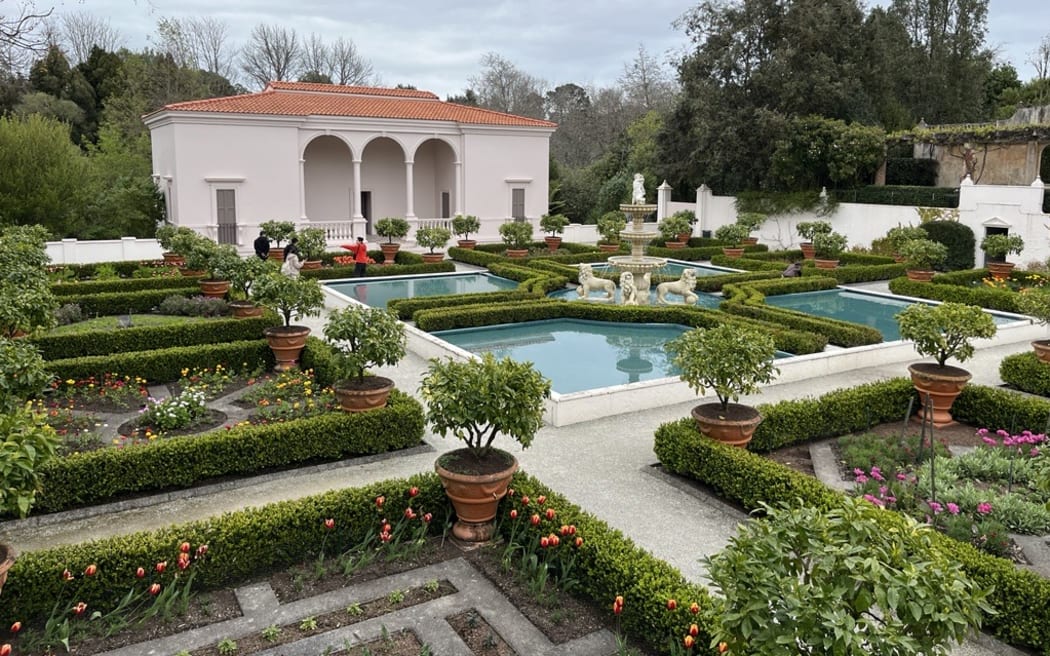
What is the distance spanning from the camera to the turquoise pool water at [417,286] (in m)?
22.2

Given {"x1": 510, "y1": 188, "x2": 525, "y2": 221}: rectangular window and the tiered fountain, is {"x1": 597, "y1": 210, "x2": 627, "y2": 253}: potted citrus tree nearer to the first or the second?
{"x1": 510, "y1": 188, "x2": 525, "y2": 221}: rectangular window

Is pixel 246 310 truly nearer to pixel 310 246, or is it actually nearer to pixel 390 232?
pixel 310 246

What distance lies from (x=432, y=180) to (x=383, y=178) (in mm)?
2638

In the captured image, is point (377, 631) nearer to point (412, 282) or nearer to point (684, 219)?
point (412, 282)

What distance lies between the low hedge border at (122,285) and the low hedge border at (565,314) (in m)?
6.82

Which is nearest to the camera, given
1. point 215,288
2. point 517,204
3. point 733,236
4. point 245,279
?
point 245,279

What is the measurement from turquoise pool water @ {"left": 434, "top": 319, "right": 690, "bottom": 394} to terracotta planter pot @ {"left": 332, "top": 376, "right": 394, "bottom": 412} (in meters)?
3.70

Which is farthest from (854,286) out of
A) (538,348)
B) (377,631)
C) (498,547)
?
(377,631)


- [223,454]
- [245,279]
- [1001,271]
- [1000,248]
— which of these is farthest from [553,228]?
[223,454]

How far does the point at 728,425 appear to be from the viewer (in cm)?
844

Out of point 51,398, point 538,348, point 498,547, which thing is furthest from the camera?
point 538,348

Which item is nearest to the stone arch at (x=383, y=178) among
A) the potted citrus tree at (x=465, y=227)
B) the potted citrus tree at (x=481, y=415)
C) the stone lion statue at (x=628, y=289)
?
the potted citrus tree at (x=465, y=227)

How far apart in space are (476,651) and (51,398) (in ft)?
27.2

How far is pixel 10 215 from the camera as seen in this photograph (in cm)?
2778
